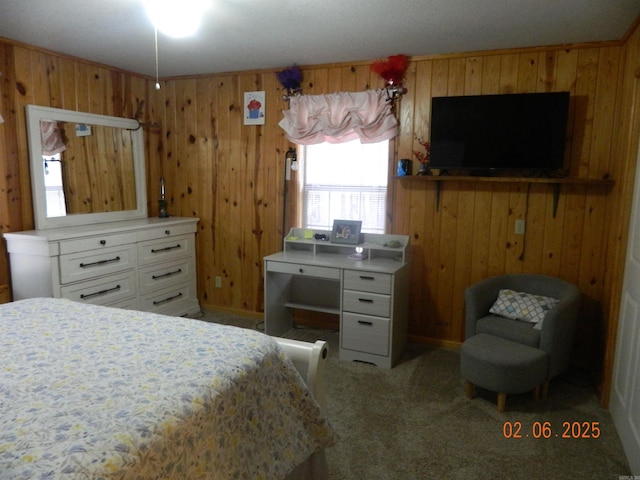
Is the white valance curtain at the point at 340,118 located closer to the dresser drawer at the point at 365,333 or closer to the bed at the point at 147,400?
the dresser drawer at the point at 365,333

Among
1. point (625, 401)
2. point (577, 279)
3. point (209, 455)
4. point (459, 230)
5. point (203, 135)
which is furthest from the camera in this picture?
point (203, 135)

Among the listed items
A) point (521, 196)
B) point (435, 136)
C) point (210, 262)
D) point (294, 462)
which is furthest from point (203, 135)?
point (294, 462)

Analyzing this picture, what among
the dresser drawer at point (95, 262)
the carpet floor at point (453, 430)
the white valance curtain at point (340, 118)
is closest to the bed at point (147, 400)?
the carpet floor at point (453, 430)

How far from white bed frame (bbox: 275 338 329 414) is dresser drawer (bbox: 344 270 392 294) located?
4.39 feet

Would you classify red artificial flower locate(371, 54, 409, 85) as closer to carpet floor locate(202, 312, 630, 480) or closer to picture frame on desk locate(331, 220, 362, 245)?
picture frame on desk locate(331, 220, 362, 245)

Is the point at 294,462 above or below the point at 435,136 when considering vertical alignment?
below

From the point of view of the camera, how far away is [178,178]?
4465 millimetres

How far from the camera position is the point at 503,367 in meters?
2.54

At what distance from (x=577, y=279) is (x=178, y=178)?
3.62 meters

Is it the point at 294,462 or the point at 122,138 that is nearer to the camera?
the point at 294,462

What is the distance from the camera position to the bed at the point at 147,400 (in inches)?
42.6

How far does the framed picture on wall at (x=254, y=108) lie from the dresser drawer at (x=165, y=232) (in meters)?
1.14

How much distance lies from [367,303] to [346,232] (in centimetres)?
70

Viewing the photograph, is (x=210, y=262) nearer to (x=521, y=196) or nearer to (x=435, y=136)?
(x=435, y=136)
